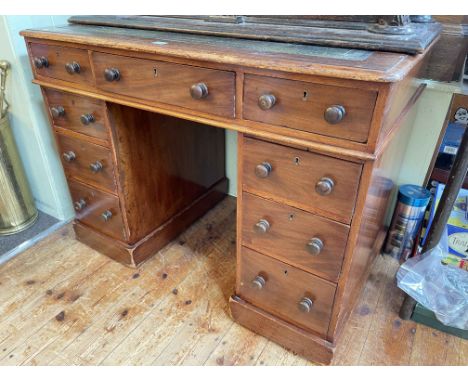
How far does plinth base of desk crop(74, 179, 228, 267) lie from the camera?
1458mm

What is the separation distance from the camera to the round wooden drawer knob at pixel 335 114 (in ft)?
2.39

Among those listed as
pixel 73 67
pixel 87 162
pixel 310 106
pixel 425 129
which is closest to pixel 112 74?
pixel 73 67

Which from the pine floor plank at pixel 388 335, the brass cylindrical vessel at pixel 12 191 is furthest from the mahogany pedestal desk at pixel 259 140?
the brass cylindrical vessel at pixel 12 191

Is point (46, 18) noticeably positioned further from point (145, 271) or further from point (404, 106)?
point (404, 106)

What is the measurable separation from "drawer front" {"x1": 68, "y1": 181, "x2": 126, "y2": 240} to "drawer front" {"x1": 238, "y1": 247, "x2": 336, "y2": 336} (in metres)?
0.54

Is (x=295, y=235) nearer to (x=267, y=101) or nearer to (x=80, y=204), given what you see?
(x=267, y=101)

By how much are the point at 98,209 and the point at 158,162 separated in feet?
0.97

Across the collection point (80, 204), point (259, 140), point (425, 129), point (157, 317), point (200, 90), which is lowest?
point (157, 317)

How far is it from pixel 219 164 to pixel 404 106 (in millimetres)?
994

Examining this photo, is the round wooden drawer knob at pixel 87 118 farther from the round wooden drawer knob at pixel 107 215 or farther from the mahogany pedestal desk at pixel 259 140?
the round wooden drawer knob at pixel 107 215

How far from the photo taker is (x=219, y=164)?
70.7 inches

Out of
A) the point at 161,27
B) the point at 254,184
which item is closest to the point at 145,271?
the point at 254,184

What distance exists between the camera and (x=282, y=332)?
44.9 inches

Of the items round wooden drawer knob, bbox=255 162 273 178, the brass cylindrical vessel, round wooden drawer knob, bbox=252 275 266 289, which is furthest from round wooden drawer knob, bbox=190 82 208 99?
the brass cylindrical vessel
